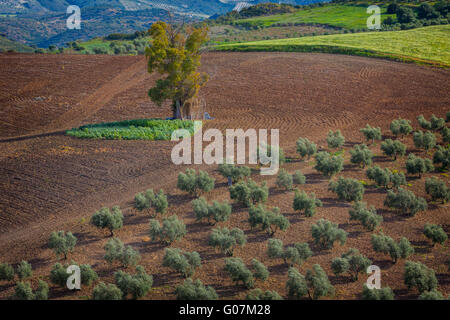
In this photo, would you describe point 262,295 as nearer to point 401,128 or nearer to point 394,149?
point 394,149

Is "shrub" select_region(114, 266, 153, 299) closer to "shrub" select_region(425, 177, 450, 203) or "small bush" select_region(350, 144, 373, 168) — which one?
"shrub" select_region(425, 177, 450, 203)

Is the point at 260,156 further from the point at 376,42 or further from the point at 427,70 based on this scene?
the point at 376,42

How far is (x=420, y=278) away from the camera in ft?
40.8

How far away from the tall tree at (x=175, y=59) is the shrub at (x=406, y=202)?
52.8 ft

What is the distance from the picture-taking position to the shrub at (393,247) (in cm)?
1405


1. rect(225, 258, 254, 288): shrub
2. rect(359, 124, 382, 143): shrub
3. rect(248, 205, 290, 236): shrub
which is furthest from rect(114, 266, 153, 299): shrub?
rect(359, 124, 382, 143): shrub

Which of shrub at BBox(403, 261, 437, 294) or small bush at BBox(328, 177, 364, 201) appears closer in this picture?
shrub at BBox(403, 261, 437, 294)

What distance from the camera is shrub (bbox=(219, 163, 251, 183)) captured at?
68.0ft

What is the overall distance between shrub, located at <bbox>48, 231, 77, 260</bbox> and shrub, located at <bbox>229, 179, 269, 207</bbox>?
7065 mm

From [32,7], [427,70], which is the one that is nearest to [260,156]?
[427,70]

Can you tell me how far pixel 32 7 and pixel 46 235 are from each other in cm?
16947

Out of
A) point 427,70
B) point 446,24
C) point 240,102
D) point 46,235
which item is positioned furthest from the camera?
point 446,24

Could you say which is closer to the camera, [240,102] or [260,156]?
[260,156]

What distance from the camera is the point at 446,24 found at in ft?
211
